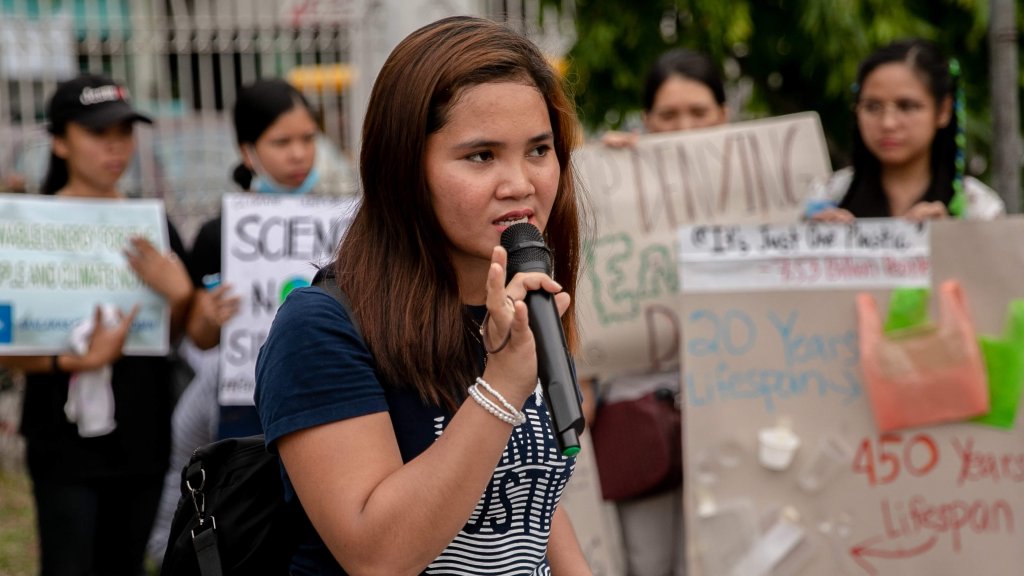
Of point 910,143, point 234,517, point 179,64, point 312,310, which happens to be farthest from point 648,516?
point 179,64

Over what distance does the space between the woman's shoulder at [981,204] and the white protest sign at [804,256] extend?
10.8 inches

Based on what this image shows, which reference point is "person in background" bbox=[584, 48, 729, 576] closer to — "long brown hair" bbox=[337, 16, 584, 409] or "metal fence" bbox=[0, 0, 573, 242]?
"long brown hair" bbox=[337, 16, 584, 409]

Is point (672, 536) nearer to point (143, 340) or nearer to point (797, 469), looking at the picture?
point (797, 469)

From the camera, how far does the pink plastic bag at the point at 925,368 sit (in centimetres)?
420

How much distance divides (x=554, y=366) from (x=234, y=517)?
0.62 metres

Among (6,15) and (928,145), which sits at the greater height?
(6,15)

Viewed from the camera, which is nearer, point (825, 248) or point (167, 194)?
point (825, 248)

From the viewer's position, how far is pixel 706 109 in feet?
16.6

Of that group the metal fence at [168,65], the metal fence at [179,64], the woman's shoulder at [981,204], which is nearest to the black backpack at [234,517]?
the woman's shoulder at [981,204]

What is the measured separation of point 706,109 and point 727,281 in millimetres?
939

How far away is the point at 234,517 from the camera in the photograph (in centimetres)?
208

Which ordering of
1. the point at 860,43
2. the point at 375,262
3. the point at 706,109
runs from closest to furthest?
the point at 375,262 → the point at 706,109 → the point at 860,43

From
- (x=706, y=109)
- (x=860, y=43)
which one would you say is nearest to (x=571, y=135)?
(x=706, y=109)

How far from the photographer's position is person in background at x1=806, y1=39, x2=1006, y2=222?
4.38 metres
